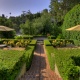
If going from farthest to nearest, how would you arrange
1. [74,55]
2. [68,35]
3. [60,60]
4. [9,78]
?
1. [68,35]
2. [74,55]
3. [60,60]
4. [9,78]

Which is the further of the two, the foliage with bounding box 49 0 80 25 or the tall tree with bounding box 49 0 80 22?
the foliage with bounding box 49 0 80 25

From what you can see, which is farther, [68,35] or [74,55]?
[68,35]

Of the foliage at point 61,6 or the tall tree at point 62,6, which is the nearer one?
the tall tree at point 62,6

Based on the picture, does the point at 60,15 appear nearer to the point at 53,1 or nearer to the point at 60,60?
the point at 53,1

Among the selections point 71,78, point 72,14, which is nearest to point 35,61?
point 71,78

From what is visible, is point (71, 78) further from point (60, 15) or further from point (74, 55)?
point (60, 15)

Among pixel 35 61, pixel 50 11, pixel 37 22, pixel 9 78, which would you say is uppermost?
pixel 50 11

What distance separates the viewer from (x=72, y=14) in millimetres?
27203

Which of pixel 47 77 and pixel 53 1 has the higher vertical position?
pixel 53 1

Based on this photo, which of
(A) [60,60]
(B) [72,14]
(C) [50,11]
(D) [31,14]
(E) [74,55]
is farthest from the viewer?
(D) [31,14]

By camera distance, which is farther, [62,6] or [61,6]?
[61,6]

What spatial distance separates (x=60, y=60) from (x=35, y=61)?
5033mm

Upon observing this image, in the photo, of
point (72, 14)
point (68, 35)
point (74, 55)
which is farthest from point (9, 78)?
point (68, 35)

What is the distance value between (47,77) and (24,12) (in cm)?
5789
